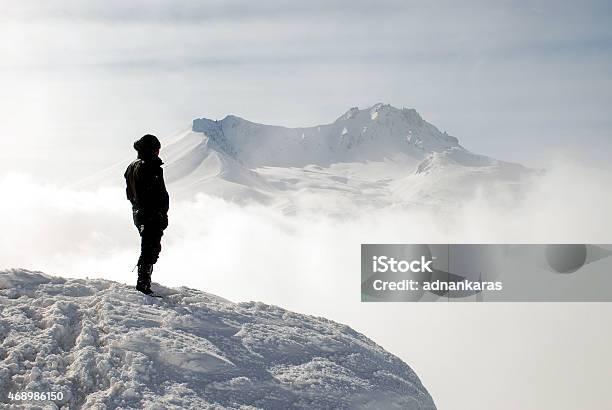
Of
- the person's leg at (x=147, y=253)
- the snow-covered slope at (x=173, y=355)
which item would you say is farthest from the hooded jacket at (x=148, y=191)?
the snow-covered slope at (x=173, y=355)

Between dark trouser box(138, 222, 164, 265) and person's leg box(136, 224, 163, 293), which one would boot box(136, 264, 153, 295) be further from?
dark trouser box(138, 222, 164, 265)

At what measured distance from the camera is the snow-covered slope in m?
7.96

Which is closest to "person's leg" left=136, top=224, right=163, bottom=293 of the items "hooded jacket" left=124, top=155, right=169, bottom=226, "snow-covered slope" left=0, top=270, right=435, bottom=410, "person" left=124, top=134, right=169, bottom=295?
"person" left=124, top=134, right=169, bottom=295

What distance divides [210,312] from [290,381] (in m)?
1.96

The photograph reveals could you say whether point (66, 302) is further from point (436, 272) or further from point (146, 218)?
point (436, 272)

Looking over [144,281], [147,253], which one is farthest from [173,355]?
[147,253]

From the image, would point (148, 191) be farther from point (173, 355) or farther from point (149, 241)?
point (173, 355)

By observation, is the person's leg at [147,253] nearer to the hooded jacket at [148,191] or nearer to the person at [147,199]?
the person at [147,199]

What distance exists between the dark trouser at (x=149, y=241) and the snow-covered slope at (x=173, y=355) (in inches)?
23.1

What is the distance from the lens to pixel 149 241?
35.1ft

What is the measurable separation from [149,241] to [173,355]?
2.69m

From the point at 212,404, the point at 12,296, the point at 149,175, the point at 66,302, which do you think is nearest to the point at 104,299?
the point at 66,302

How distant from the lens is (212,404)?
7.94 metres

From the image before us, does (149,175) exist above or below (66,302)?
above
